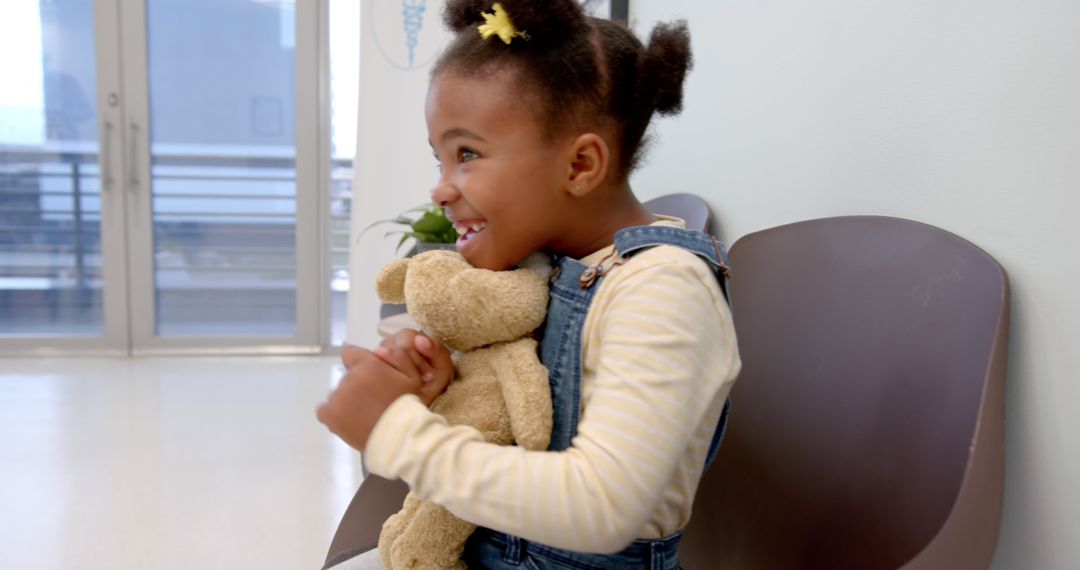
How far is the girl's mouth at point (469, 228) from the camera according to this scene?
29.2 inches

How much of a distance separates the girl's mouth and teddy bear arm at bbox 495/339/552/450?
125 millimetres

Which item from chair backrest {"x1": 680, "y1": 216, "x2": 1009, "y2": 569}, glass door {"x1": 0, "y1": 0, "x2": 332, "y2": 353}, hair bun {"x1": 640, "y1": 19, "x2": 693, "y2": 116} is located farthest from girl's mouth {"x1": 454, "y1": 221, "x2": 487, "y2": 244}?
glass door {"x1": 0, "y1": 0, "x2": 332, "y2": 353}

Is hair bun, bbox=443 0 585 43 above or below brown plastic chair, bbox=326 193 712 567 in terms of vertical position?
above

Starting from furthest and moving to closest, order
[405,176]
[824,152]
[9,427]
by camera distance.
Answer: [405,176] → [9,427] → [824,152]

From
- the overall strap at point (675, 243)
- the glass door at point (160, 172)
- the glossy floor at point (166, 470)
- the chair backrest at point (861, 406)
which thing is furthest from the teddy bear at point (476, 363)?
the glass door at point (160, 172)

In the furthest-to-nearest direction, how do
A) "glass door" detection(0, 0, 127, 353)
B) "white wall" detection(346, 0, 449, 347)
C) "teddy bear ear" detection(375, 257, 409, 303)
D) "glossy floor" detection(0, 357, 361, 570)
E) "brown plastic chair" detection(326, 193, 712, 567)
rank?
"glass door" detection(0, 0, 127, 353) < "white wall" detection(346, 0, 449, 347) < "glossy floor" detection(0, 357, 361, 570) < "brown plastic chair" detection(326, 193, 712, 567) < "teddy bear ear" detection(375, 257, 409, 303)

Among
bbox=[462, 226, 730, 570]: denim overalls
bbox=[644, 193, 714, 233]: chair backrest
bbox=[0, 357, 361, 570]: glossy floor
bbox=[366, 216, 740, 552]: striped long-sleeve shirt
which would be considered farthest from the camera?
bbox=[0, 357, 361, 570]: glossy floor

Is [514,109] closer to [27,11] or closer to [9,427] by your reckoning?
[9,427]

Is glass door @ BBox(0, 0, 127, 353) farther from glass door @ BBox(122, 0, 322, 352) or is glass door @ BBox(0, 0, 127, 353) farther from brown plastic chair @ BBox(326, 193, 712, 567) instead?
brown plastic chair @ BBox(326, 193, 712, 567)

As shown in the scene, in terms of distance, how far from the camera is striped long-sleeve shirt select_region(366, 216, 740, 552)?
57cm

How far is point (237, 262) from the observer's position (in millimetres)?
4031

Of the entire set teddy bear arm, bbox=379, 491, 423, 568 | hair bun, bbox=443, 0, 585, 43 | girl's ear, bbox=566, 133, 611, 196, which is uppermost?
hair bun, bbox=443, 0, 585, 43

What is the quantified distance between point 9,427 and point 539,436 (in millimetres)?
2775

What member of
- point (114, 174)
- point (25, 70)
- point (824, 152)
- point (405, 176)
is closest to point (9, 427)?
point (114, 174)
